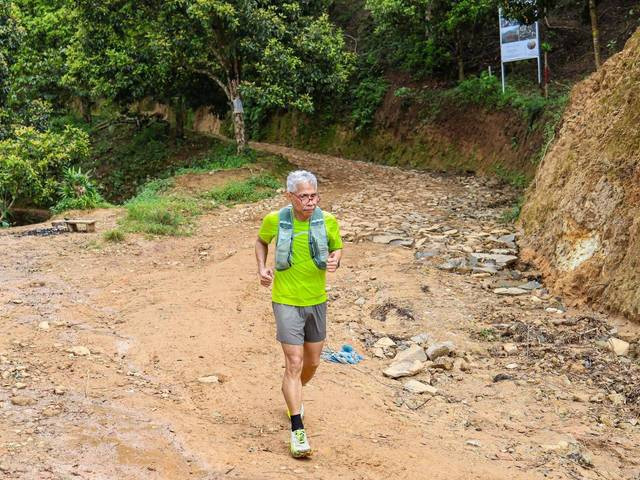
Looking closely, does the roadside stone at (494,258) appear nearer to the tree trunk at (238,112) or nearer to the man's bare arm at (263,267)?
the man's bare arm at (263,267)

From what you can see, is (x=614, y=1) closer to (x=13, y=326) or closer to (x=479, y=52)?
(x=479, y=52)

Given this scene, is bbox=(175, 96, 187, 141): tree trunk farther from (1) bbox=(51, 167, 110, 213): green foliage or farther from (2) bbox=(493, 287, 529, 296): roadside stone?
(2) bbox=(493, 287, 529, 296): roadside stone

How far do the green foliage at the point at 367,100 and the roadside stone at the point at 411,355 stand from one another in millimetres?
16645

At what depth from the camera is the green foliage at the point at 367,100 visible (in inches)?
906

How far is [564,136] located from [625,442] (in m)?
6.38

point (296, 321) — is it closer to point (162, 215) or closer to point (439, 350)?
point (439, 350)

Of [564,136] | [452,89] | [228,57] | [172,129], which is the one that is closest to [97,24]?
[228,57]

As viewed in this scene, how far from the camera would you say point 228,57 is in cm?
1775

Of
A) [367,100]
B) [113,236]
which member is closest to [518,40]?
[367,100]

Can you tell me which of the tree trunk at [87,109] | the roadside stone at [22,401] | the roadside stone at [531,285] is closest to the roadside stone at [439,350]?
the roadside stone at [531,285]

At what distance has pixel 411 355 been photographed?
6863 millimetres

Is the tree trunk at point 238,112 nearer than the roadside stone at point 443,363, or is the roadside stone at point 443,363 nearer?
the roadside stone at point 443,363

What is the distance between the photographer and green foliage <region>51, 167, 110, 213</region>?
14.2 meters

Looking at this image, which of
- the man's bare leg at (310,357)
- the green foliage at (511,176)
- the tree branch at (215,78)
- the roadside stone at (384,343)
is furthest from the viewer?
the tree branch at (215,78)
